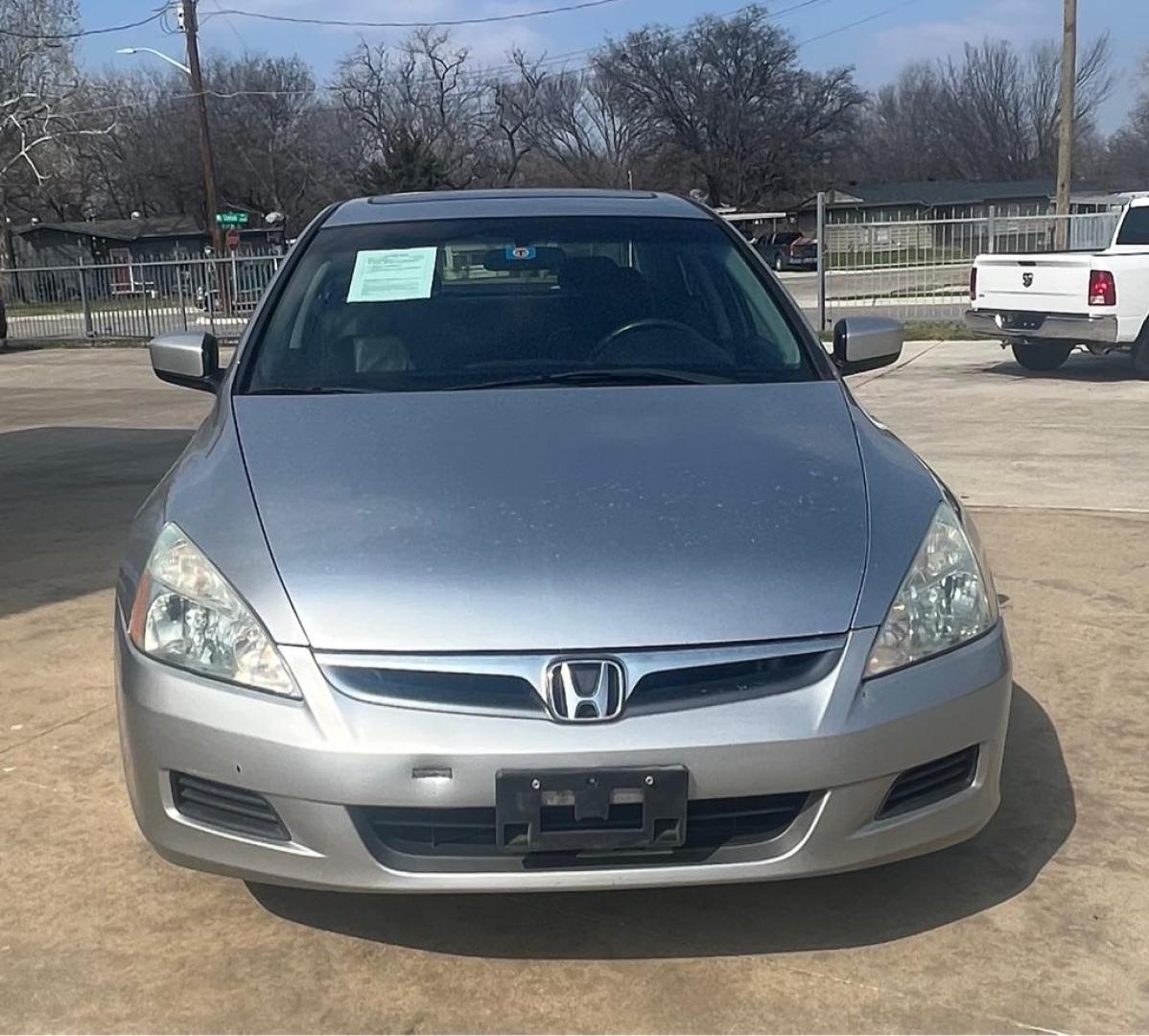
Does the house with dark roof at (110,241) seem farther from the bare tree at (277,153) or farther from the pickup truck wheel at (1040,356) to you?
the pickup truck wheel at (1040,356)

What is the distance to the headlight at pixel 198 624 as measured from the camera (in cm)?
251

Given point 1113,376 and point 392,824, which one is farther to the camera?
point 1113,376

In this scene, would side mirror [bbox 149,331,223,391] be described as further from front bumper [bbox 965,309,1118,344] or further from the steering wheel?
front bumper [bbox 965,309,1118,344]

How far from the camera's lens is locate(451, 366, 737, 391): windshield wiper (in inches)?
137

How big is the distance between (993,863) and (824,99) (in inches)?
3170

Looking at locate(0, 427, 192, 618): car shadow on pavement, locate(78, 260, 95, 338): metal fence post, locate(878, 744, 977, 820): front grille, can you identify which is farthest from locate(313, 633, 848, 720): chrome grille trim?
locate(78, 260, 95, 338): metal fence post

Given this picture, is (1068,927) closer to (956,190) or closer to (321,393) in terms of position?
(321,393)

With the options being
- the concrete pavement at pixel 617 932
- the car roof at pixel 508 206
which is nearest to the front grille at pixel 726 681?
the concrete pavement at pixel 617 932

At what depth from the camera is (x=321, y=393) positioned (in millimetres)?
3457

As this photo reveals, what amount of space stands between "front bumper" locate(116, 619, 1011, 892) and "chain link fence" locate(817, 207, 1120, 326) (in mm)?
17002

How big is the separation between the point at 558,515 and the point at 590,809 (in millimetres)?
614

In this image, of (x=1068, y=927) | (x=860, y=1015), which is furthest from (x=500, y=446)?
(x=1068, y=927)

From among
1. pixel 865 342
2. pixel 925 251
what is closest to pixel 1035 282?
pixel 925 251

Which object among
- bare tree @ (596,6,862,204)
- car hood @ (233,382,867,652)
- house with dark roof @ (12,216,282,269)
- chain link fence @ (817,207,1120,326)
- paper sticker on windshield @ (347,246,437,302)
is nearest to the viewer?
car hood @ (233,382,867,652)
